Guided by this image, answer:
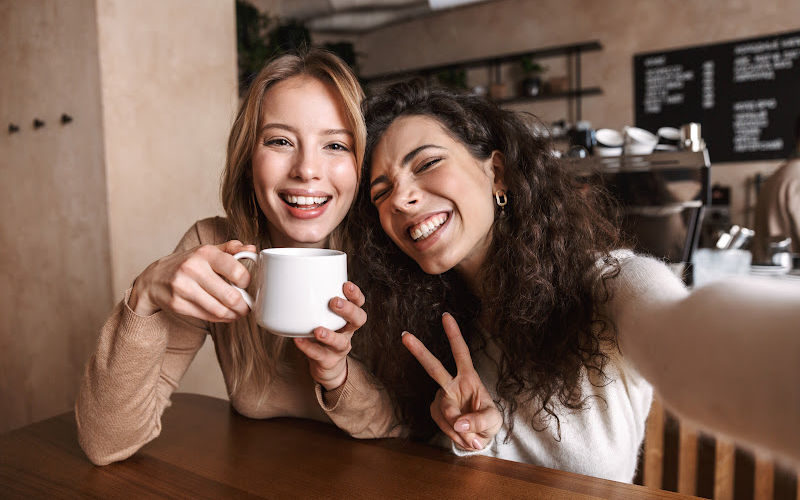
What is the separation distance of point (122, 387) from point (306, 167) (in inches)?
21.1

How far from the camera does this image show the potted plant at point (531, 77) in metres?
4.92

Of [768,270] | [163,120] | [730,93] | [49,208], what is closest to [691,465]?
[768,270]

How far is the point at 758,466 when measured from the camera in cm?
114

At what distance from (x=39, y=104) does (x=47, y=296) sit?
72cm

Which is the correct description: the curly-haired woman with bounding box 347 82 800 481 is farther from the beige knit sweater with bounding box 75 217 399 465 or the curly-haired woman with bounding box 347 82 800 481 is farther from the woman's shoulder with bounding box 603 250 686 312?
the beige knit sweater with bounding box 75 217 399 465

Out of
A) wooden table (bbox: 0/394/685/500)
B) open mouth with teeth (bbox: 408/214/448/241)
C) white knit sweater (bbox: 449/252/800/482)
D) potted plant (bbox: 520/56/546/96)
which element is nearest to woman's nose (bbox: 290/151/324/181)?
open mouth with teeth (bbox: 408/214/448/241)

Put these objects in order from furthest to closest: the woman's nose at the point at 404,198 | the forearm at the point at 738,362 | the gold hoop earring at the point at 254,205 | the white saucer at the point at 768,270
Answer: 1. the white saucer at the point at 768,270
2. the gold hoop earring at the point at 254,205
3. the woman's nose at the point at 404,198
4. the forearm at the point at 738,362

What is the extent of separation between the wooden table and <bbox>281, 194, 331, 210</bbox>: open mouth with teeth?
46 cm

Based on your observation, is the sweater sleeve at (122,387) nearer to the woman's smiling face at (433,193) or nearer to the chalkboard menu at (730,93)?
the woman's smiling face at (433,193)

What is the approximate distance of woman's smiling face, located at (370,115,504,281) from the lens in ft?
3.61

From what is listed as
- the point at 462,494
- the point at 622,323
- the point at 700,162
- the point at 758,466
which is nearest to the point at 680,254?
the point at 700,162

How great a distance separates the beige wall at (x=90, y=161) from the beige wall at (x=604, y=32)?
3.53 meters

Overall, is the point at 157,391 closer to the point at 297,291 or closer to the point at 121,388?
the point at 121,388

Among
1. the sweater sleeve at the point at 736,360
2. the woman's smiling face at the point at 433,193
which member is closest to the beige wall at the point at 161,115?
the woman's smiling face at the point at 433,193
